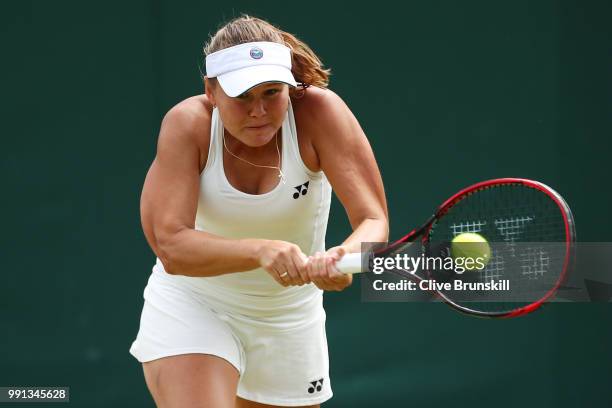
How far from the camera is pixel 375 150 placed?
4.39 metres

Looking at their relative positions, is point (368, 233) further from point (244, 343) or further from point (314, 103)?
point (244, 343)

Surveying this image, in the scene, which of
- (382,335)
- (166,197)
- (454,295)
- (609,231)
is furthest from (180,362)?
(609,231)

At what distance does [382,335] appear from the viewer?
14.3 ft

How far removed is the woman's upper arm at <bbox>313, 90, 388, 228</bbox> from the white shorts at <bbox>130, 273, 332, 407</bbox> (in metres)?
0.45

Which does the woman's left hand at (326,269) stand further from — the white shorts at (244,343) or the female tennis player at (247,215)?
the white shorts at (244,343)

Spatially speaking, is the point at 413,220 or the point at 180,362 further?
the point at 413,220

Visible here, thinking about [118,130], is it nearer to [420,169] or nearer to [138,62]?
[138,62]

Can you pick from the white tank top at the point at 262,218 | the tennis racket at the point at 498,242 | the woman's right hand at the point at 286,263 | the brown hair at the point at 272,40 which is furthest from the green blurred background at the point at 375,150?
the woman's right hand at the point at 286,263

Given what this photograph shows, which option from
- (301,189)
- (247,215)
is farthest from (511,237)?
(247,215)

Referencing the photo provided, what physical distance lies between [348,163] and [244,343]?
59 centimetres

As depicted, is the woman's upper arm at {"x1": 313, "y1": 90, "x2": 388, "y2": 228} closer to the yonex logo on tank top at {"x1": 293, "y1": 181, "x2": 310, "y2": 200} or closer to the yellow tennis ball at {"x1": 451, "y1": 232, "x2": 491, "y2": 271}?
the yonex logo on tank top at {"x1": 293, "y1": 181, "x2": 310, "y2": 200}

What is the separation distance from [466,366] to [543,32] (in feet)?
4.16

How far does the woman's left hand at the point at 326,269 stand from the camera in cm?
260

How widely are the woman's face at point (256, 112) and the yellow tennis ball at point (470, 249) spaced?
0.57 metres
